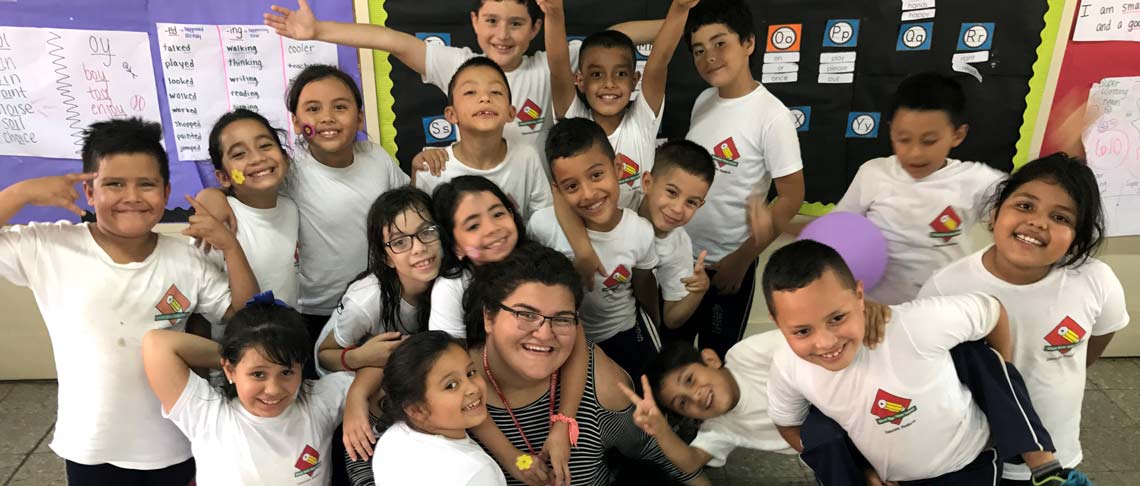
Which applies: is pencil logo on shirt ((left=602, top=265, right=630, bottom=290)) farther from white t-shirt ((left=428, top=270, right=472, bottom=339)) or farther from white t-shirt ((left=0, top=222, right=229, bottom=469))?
white t-shirt ((left=0, top=222, right=229, bottom=469))

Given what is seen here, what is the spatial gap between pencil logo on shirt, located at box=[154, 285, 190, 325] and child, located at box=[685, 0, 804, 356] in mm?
1612

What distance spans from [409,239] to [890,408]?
1314 mm

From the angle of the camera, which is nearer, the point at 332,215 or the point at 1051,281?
the point at 1051,281

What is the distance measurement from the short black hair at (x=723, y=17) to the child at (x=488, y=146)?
26.6 inches

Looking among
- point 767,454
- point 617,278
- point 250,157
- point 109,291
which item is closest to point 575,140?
point 617,278

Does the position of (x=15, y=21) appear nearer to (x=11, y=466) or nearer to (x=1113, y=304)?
(x=11, y=466)

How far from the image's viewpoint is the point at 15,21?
2.64 meters

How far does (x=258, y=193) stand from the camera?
2057 millimetres

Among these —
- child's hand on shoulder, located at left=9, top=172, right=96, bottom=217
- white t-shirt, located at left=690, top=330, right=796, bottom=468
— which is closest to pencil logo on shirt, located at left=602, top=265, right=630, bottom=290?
white t-shirt, located at left=690, top=330, right=796, bottom=468

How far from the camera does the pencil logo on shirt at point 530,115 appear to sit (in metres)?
2.46

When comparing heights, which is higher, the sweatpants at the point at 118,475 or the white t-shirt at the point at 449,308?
the white t-shirt at the point at 449,308

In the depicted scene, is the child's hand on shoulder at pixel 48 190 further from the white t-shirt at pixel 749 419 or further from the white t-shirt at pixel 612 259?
the white t-shirt at pixel 749 419

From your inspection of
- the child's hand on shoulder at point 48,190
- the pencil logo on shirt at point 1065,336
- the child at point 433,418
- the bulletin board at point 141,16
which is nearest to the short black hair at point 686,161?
the child at point 433,418

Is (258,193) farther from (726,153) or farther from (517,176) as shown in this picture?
(726,153)
